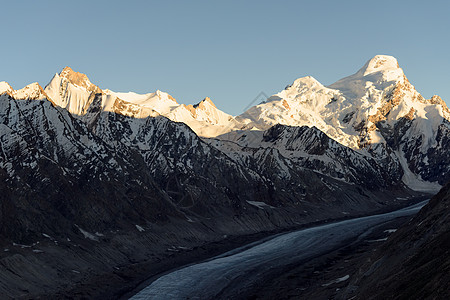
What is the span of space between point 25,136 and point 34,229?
56.1 metres

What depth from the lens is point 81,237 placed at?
156 meters

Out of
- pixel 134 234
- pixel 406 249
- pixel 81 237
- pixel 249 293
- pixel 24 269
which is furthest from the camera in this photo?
pixel 134 234

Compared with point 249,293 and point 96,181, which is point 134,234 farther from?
point 249,293

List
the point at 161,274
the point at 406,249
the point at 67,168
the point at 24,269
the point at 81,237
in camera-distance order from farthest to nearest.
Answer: the point at 67,168 → the point at 81,237 → the point at 161,274 → the point at 24,269 → the point at 406,249

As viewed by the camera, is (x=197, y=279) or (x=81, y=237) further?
(x=81, y=237)

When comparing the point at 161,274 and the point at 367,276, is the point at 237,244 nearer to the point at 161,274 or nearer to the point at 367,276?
the point at 161,274

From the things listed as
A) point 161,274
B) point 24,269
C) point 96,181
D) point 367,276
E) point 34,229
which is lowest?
point 367,276

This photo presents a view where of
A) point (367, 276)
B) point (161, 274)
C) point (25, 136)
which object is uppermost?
point (25, 136)

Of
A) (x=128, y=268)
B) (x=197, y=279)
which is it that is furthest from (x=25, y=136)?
(x=197, y=279)

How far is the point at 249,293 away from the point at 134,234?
69.5 meters

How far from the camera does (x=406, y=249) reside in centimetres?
8300

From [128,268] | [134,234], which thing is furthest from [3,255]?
[134,234]

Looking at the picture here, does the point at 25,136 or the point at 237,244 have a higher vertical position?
the point at 25,136

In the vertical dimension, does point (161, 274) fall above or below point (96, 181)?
below
